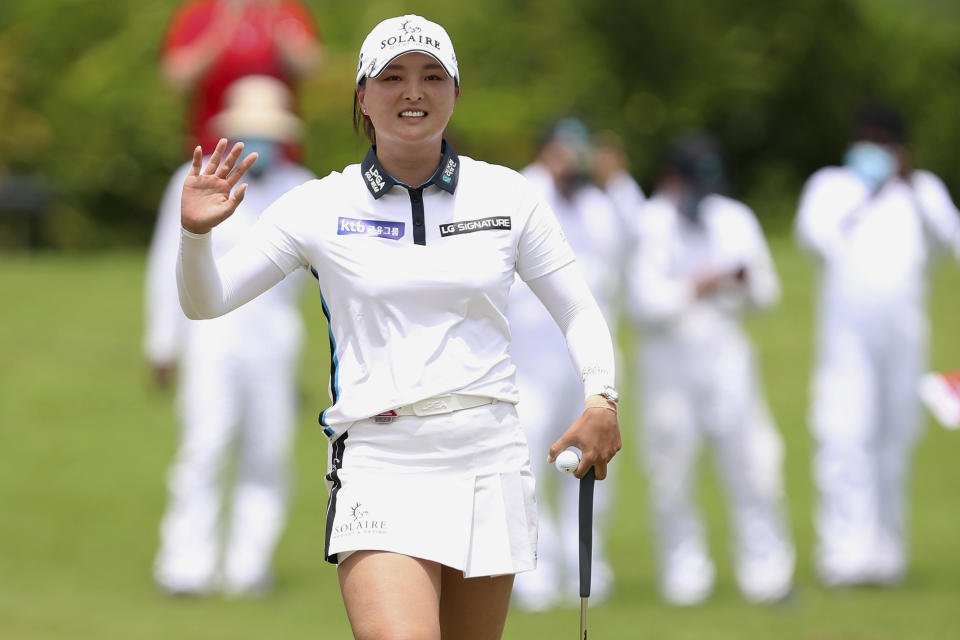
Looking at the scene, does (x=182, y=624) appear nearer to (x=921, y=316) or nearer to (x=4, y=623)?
(x=4, y=623)

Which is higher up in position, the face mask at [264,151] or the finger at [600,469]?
the face mask at [264,151]

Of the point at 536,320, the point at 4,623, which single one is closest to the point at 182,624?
the point at 4,623

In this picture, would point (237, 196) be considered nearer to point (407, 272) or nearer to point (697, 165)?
point (407, 272)

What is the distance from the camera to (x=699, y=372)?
940cm

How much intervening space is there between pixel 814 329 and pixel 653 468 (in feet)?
31.1

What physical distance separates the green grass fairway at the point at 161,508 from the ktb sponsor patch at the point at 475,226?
428 centimetres

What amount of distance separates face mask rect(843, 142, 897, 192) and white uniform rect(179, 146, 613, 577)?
5.78 m

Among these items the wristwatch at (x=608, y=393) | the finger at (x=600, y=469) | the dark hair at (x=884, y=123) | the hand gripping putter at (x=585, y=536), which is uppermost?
the dark hair at (x=884, y=123)

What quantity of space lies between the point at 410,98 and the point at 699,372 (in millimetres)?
5239

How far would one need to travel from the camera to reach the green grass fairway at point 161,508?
866cm

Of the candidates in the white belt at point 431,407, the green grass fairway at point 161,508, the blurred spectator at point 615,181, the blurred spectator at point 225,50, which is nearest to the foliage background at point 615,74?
the green grass fairway at point 161,508

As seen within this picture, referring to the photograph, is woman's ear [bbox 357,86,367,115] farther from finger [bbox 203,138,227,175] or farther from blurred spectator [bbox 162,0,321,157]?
blurred spectator [bbox 162,0,321,157]

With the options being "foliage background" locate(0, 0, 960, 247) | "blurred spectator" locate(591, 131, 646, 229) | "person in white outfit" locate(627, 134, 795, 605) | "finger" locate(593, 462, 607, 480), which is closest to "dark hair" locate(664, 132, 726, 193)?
"person in white outfit" locate(627, 134, 795, 605)

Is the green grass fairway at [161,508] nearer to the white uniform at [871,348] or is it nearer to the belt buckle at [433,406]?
A: the white uniform at [871,348]
